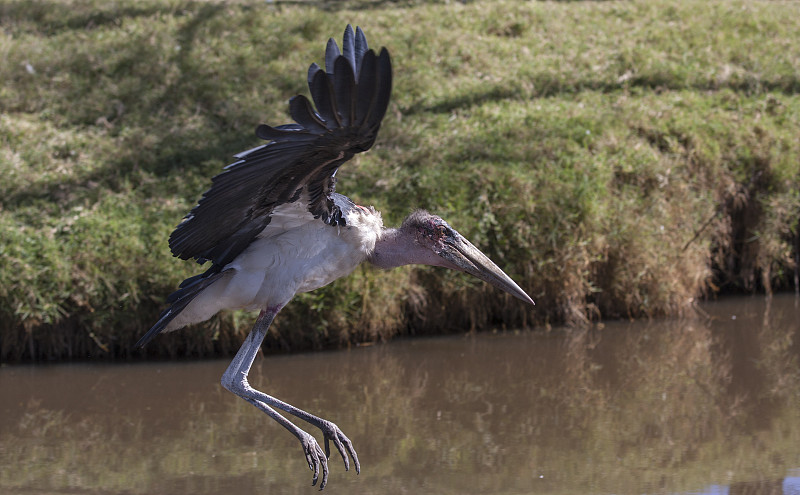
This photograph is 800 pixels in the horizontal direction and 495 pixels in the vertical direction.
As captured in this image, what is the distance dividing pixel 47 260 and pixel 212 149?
174 cm

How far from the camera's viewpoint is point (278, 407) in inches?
150

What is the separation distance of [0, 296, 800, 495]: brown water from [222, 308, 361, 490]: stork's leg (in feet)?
2.92

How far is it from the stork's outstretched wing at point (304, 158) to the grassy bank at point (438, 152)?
7.22ft

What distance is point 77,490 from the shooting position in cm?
463

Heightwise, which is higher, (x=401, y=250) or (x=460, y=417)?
(x=401, y=250)

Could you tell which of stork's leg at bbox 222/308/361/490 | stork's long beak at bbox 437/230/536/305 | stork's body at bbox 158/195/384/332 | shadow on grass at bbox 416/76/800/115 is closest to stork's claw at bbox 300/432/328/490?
stork's leg at bbox 222/308/361/490

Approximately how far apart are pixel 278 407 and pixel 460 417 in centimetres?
184

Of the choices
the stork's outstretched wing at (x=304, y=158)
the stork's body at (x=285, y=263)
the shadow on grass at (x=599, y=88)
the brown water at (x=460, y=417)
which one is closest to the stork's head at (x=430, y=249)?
the stork's body at (x=285, y=263)

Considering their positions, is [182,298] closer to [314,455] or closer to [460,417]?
[314,455]

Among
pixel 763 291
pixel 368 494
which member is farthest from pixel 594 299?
pixel 368 494

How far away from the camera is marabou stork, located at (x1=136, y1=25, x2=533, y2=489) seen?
3203mm

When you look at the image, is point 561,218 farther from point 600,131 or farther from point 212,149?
point 212,149

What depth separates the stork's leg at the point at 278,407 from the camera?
3734mm

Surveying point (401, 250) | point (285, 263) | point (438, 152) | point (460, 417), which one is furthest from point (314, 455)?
point (438, 152)
